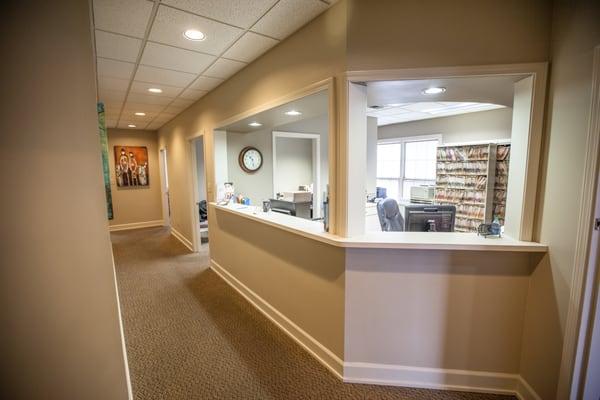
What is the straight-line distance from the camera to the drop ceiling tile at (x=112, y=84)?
3.03m

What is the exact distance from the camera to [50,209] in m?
1.07

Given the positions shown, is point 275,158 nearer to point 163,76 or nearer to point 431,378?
point 163,76

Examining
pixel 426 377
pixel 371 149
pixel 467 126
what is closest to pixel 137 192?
pixel 371 149

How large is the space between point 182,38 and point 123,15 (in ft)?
1.35

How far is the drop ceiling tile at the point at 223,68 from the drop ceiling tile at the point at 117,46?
0.67 metres

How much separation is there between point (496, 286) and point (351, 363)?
109 cm

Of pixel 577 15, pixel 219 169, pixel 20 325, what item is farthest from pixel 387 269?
pixel 219 169

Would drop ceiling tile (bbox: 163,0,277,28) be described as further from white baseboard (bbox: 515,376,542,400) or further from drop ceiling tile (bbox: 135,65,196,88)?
white baseboard (bbox: 515,376,542,400)

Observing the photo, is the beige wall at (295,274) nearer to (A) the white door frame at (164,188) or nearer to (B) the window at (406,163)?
(A) the white door frame at (164,188)

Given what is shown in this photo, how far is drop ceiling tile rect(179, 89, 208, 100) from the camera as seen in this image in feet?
11.8

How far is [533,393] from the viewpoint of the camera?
163 centimetres

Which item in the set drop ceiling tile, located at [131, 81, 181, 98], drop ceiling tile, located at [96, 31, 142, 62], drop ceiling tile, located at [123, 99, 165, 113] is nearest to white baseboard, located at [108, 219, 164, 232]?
drop ceiling tile, located at [123, 99, 165, 113]

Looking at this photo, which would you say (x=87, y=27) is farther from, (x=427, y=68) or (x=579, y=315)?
(x=579, y=315)

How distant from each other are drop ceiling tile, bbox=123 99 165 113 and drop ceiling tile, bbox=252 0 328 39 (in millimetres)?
2979
